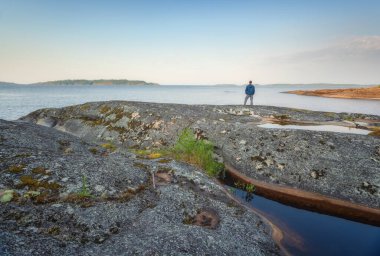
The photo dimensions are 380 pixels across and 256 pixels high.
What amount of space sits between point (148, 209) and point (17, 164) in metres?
7.25

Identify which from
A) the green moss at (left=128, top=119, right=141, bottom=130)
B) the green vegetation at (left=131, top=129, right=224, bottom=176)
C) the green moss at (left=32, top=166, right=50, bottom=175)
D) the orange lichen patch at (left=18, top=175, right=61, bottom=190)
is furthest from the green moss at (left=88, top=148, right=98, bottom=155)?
the green moss at (left=128, top=119, right=141, bottom=130)

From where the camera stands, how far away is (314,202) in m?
15.5

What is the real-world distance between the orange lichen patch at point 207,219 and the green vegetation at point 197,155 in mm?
6242

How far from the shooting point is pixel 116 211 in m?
10.7

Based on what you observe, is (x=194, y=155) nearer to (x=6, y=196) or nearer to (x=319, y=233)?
(x=319, y=233)

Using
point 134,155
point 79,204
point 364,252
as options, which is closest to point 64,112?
point 134,155

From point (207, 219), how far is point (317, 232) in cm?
565

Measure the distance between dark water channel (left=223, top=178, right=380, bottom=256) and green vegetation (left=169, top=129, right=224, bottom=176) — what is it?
4057 millimetres

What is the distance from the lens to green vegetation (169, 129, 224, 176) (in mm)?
18797

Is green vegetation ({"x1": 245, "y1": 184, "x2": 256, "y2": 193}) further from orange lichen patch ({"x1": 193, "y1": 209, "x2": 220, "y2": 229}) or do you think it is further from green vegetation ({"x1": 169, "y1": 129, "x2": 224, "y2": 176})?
orange lichen patch ({"x1": 193, "y1": 209, "x2": 220, "y2": 229})

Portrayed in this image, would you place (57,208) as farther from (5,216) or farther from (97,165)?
(97,165)

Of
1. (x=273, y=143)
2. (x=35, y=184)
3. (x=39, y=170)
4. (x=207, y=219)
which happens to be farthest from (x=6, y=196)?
(x=273, y=143)

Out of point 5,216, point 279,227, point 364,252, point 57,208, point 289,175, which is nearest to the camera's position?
point 5,216

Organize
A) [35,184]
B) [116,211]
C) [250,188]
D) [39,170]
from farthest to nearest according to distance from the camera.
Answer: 1. [250,188]
2. [39,170]
3. [35,184]
4. [116,211]
